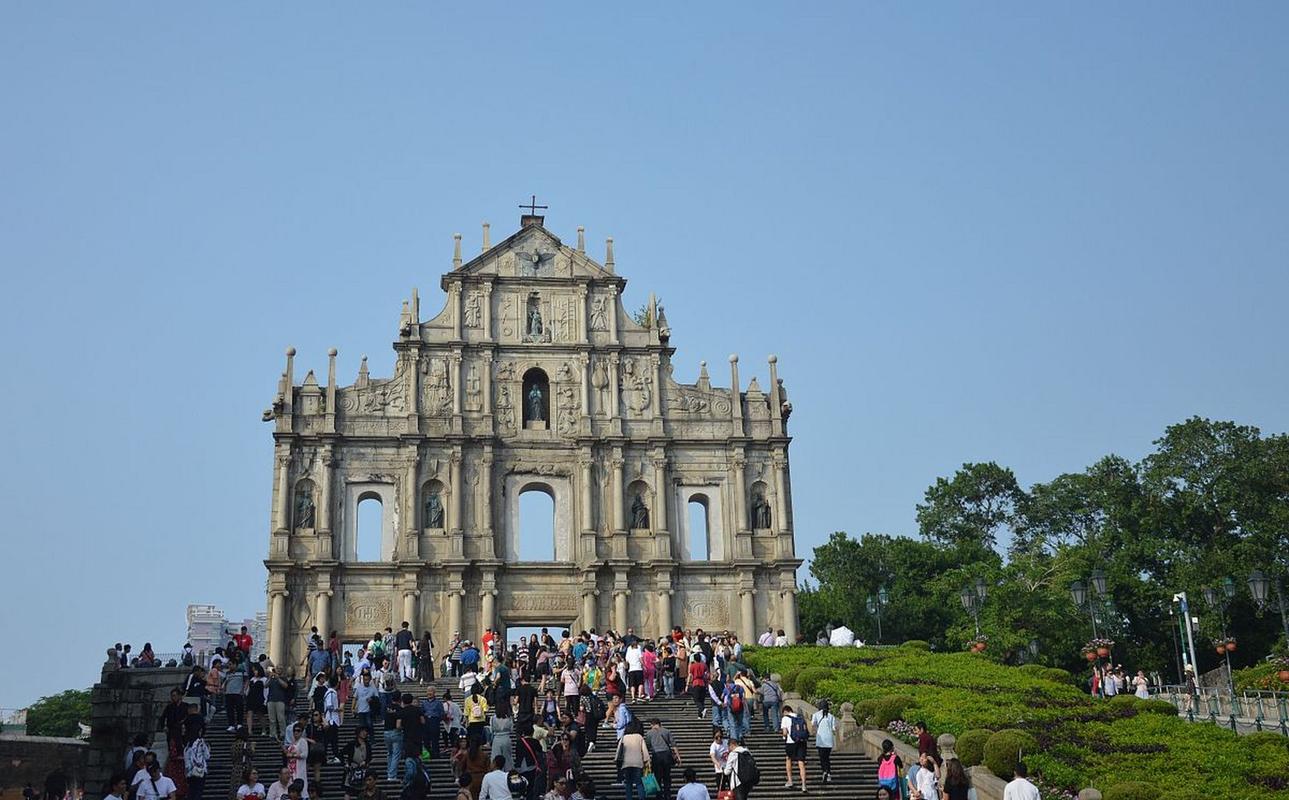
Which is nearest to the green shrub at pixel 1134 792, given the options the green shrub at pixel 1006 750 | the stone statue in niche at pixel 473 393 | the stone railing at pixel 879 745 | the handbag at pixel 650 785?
the stone railing at pixel 879 745

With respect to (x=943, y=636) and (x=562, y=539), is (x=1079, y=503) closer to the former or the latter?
(x=943, y=636)

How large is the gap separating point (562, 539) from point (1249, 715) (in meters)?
20.9

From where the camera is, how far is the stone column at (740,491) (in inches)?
1774

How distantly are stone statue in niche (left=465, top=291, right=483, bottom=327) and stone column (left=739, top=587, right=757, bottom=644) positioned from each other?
40.6 feet

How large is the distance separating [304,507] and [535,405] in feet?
26.4

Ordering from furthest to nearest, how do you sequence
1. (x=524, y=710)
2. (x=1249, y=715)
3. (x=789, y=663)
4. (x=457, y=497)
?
(x=457, y=497) → (x=789, y=663) → (x=1249, y=715) → (x=524, y=710)

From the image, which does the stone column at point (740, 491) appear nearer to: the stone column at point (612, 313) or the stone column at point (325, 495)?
the stone column at point (612, 313)

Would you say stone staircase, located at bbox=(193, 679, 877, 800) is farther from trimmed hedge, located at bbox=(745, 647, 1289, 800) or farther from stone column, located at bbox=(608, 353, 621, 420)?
stone column, located at bbox=(608, 353, 621, 420)

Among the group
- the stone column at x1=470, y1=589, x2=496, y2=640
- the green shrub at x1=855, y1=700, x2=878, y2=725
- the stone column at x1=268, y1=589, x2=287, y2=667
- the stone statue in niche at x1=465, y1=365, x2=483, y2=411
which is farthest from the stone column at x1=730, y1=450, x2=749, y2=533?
the green shrub at x1=855, y1=700, x2=878, y2=725

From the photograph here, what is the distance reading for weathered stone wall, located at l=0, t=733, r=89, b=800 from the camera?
40406 mm

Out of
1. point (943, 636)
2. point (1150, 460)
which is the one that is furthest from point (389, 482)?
point (1150, 460)

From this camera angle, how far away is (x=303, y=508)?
1720 inches

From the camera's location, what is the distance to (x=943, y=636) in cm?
6253

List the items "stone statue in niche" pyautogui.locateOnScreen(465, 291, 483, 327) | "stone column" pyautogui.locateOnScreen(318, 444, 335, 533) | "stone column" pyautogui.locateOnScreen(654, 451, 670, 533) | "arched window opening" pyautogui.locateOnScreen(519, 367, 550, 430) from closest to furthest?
"stone column" pyautogui.locateOnScreen(318, 444, 335, 533) → "stone column" pyautogui.locateOnScreen(654, 451, 670, 533) → "arched window opening" pyautogui.locateOnScreen(519, 367, 550, 430) → "stone statue in niche" pyautogui.locateOnScreen(465, 291, 483, 327)
